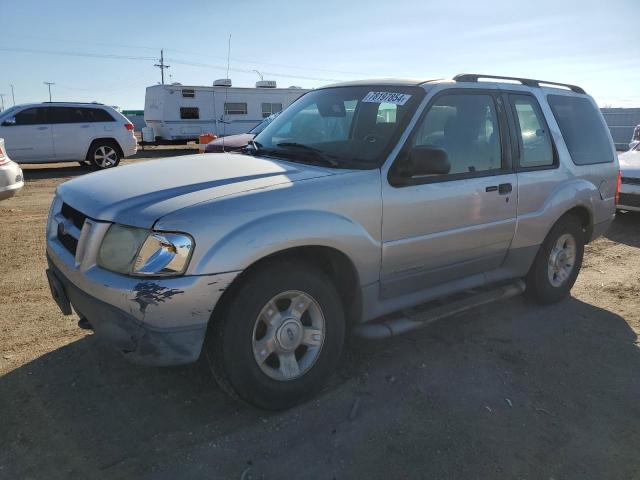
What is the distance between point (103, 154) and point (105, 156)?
0.07 m

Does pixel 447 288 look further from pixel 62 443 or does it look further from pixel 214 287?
pixel 62 443

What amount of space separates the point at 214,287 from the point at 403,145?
5.07 ft

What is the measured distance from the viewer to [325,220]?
2.93 meters

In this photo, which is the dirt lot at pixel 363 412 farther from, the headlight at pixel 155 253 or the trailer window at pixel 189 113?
the trailer window at pixel 189 113

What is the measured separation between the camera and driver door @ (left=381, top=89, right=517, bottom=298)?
334cm

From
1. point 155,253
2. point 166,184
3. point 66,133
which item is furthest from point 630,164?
point 66,133

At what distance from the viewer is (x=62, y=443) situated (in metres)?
2.67

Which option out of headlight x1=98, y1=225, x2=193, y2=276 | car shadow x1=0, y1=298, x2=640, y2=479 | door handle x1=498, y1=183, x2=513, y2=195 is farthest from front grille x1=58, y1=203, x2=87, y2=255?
door handle x1=498, y1=183, x2=513, y2=195

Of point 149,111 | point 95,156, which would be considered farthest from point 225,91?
point 95,156

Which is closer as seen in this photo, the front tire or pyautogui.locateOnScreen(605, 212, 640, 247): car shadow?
the front tire

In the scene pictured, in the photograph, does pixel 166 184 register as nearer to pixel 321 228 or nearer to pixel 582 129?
pixel 321 228

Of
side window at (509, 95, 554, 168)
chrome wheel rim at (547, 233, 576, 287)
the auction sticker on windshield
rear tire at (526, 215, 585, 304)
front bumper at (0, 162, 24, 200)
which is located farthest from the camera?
front bumper at (0, 162, 24, 200)

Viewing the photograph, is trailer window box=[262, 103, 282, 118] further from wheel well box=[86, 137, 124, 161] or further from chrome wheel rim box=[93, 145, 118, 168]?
chrome wheel rim box=[93, 145, 118, 168]

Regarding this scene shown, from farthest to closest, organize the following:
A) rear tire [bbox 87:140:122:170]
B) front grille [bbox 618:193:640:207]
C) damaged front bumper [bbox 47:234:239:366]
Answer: rear tire [bbox 87:140:122:170]
front grille [bbox 618:193:640:207]
damaged front bumper [bbox 47:234:239:366]
